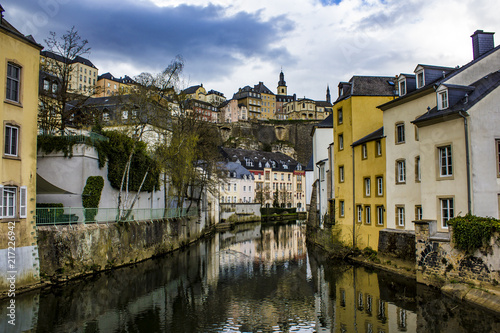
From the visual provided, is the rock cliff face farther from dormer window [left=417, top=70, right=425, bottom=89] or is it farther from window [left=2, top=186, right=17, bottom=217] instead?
window [left=2, top=186, right=17, bottom=217]

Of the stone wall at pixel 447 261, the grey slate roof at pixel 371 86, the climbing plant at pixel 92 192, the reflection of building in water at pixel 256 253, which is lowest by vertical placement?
the reflection of building in water at pixel 256 253

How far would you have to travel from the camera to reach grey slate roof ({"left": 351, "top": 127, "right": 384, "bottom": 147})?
24791 millimetres

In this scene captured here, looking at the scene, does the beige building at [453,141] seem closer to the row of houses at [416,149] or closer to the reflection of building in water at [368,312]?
the row of houses at [416,149]

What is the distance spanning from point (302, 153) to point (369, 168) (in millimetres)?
97451

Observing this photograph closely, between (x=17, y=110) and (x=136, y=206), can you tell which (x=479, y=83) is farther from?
(x=136, y=206)

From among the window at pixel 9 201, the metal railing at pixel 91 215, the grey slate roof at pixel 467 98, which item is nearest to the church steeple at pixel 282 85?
the metal railing at pixel 91 215

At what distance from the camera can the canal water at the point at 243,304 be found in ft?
43.0

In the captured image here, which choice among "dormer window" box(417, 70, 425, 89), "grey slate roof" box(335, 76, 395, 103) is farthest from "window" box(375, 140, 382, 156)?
"grey slate roof" box(335, 76, 395, 103)

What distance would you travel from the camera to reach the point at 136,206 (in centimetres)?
3247

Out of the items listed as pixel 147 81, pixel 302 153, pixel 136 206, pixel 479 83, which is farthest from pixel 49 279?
pixel 302 153

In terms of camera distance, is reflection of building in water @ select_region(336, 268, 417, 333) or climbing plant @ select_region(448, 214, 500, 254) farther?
climbing plant @ select_region(448, 214, 500, 254)

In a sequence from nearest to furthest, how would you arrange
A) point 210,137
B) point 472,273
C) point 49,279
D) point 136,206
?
1. point 472,273
2. point 49,279
3. point 136,206
4. point 210,137

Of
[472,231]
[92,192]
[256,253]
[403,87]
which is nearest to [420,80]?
[403,87]

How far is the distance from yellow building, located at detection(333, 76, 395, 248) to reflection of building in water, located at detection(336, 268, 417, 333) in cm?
641
